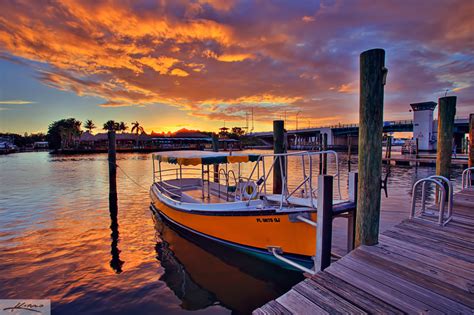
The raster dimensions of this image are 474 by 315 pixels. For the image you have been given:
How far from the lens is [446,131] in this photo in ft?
26.2

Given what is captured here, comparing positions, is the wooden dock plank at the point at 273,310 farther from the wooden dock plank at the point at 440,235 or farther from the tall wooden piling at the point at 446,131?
the tall wooden piling at the point at 446,131

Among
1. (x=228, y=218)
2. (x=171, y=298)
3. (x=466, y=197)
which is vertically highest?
(x=466, y=197)

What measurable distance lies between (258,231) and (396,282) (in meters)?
3.73

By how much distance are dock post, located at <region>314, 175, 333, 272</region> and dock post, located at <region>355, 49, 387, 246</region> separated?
1.82ft

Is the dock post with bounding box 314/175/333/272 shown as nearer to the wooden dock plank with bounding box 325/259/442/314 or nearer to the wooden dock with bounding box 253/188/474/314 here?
the wooden dock with bounding box 253/188/474/314

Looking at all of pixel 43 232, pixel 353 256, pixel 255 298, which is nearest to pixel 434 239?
pixel 353 256

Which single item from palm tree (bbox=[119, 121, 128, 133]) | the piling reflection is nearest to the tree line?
palm tree (bbox=[119, 121, 128, 133])

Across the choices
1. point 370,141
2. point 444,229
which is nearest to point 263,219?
point 370,141

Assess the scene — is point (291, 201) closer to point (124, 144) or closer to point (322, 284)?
point (322, 284)

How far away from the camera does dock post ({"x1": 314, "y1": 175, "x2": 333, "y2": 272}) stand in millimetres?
4795

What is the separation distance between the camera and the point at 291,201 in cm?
709

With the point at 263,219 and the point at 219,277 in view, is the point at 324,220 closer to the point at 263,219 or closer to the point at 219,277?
the point at 263,219

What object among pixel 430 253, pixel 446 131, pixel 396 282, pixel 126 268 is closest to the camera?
pixel 396 282

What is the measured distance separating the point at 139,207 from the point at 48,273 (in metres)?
7.32
